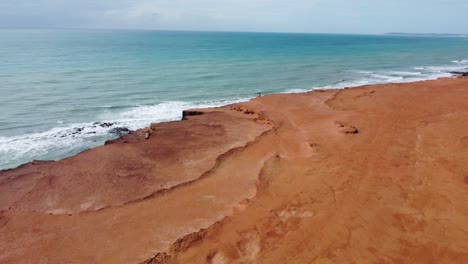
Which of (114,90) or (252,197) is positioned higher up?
(114,90)

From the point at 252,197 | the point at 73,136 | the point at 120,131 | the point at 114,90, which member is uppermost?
the point at 114,90

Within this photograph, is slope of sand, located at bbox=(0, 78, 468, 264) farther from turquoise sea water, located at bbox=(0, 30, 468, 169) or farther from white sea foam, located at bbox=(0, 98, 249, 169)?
turquoise sea water, located at bbox=(0, 30, 468, 169)

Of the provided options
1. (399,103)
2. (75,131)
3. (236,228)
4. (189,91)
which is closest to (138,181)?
(236,228)

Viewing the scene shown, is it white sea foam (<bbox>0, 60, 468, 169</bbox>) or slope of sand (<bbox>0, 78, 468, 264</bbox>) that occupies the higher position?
slope of sand (<bbox>0, 78, 468, 264</bbox>)

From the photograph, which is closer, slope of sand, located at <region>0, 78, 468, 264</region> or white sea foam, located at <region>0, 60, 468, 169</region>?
slope of sand, located at <region>0, 78, 468, 264</region>

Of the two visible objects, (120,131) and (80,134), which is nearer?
(80,134)

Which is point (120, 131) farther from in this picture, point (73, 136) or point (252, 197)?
point (252, 197)

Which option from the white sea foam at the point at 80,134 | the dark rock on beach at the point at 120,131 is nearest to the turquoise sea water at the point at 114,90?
the white sea foam at the point at 80,134

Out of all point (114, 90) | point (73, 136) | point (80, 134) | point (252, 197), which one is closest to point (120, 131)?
point (80, 134)

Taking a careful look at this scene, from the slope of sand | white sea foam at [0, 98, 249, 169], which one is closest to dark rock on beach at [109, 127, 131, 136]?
white sea foam at [0, 98, 249, 169]

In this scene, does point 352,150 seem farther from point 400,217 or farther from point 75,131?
point 75,131

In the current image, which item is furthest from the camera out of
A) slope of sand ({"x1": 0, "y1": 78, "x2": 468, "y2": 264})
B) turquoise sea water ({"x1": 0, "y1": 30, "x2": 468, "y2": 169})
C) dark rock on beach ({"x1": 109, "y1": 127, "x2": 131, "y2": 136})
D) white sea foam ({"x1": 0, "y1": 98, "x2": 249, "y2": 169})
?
dark rock on beach ({"x1": 109, "y1": 127, "x2": 131, "y2": 136})
